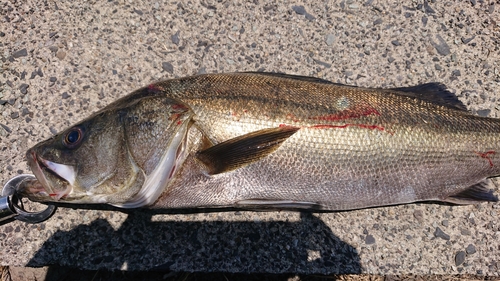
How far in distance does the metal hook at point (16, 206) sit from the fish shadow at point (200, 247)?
0.19 metres

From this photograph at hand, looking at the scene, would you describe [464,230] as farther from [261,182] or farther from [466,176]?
[261,182]

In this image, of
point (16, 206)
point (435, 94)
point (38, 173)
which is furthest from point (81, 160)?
point (435, 94)

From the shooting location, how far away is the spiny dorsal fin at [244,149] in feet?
6.66

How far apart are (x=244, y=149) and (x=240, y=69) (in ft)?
3.69

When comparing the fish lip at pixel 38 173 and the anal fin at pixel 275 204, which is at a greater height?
the fish lip at pixel 38 173

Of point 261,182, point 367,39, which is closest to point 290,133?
point 261,182

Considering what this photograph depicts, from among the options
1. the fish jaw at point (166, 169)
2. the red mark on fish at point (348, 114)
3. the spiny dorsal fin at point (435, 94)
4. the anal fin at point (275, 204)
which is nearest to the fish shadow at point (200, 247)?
the anal fin at point (275, 204)

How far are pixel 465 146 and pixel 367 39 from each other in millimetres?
1257

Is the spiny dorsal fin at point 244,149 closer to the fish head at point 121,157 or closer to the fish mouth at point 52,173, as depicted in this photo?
the fish head at point 121,157

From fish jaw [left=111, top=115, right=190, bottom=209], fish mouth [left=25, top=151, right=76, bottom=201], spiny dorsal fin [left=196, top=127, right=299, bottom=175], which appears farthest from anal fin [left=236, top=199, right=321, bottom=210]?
fish mouth [left=25, top=151, right=76, bottom=201]

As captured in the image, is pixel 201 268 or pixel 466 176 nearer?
pixel 466 176

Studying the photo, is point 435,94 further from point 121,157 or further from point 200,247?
point 121,157

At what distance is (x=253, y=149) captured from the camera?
2049 millimetres

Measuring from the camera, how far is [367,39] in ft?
10.0
